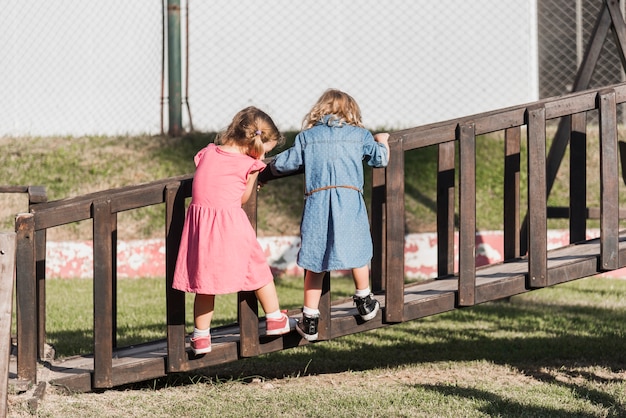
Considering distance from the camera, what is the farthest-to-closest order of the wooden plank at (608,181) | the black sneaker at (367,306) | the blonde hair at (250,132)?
the wooden plank at (608,181)
the black sneaker at (367,306)
the blonde hair at (250,132)

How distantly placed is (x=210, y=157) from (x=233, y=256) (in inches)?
19.6

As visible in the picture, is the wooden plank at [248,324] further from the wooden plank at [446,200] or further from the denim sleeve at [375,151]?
the wooden plank at [446,200]

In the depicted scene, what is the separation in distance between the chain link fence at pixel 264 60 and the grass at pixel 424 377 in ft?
12.6

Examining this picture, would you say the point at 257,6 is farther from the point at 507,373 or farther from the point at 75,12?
the point at 507,373

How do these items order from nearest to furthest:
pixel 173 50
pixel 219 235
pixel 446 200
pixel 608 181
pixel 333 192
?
pixel 219 235
pixel 333 192
pixel 608 181
pixel 446 200
pixel 173 50

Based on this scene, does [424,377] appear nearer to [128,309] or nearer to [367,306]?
[367,306]

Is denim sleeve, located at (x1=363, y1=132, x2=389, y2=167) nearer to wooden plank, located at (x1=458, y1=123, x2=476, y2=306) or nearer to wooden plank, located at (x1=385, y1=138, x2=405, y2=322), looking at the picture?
wooden plank, located at (x1=385, y1=138, x2=405, y2=322)

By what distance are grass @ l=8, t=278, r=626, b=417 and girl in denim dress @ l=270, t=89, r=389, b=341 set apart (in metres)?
0.53

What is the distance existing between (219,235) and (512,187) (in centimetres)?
203

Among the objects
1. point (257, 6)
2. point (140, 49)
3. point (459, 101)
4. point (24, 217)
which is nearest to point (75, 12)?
point (140, 49)

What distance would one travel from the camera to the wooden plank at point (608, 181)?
212 inches

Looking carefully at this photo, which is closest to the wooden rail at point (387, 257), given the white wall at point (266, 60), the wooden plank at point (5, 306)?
the wooden plank at point (5, 306)

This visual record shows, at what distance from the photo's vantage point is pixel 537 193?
5301mm

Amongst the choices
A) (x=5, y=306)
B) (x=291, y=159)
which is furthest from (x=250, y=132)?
(x=5, y=306)
